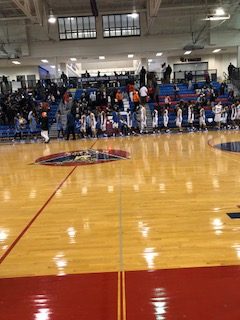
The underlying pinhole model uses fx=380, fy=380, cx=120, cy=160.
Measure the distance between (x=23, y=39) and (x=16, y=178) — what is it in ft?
65.8

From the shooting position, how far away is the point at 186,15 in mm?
24969

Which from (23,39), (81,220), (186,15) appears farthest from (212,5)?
(81,220)

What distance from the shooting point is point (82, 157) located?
37.3 feet

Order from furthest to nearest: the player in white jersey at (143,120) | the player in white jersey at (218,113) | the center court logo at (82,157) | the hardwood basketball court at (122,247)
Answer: the player in white jersey at (218,113), the player in white jersey at (143,120), the center court logo at (82,157), the hardwood basketball court at (122,247)

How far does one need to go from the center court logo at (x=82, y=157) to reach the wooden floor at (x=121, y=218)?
1.33m

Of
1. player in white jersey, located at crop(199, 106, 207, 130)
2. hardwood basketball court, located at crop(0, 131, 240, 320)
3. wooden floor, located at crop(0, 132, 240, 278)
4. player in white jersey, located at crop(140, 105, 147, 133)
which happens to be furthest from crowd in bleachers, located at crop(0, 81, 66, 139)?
hardwood basketball court, located at crop(0, 131, 240, 320)

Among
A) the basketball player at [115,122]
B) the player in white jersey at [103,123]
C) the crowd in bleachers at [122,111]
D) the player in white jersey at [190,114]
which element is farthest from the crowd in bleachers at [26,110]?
the player in white jersey at [190,114]

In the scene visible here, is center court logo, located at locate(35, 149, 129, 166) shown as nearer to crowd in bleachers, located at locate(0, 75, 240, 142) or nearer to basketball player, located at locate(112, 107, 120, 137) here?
crowd in bleachers, located at locate(0, 75, 240, 142)

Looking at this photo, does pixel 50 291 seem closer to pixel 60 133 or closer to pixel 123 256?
pixel 123 256

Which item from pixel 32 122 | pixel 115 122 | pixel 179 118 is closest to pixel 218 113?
pixel 179 118

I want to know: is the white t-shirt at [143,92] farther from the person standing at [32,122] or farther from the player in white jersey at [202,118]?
the person standing at [32,122]

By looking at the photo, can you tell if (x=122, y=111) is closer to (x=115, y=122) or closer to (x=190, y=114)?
(x=115, y=122)

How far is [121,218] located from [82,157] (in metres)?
6.56

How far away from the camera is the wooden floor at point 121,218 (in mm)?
3648
